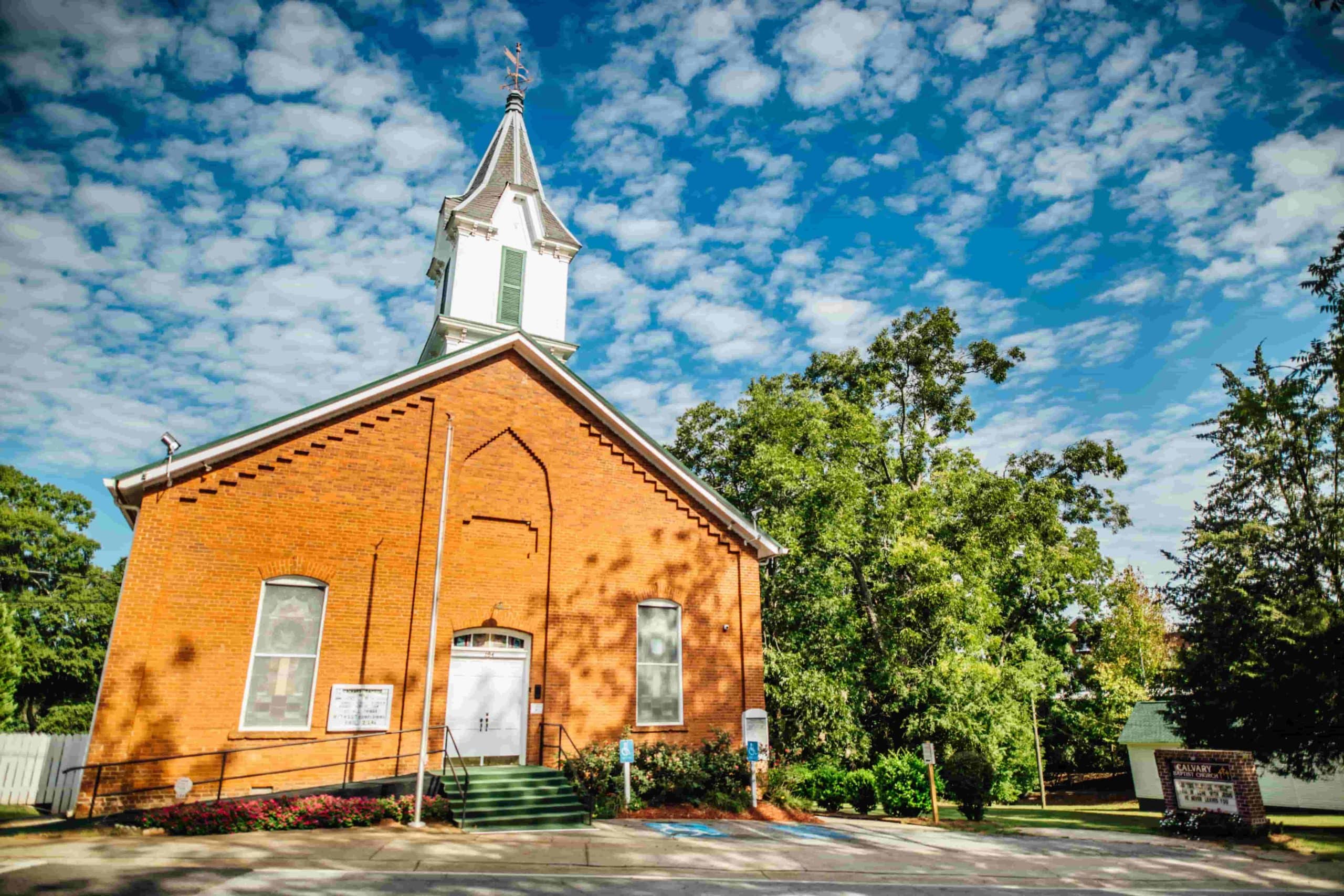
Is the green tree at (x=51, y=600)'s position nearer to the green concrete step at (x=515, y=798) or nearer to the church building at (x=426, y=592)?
the church building at (x=426, y=592)

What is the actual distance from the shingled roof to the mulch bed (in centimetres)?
1523

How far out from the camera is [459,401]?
1716cm

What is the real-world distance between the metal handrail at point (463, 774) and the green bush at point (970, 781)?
1281 centimetres

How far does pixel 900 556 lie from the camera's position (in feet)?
77.4

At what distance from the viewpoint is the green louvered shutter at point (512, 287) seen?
21.5 meters

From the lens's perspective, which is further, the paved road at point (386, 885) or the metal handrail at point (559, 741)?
the metal handrail at point (559, 741)

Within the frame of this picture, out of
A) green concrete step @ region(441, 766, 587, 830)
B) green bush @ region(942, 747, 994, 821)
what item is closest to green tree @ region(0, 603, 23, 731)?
green concrete step @ region(441, 766, 587, 830)

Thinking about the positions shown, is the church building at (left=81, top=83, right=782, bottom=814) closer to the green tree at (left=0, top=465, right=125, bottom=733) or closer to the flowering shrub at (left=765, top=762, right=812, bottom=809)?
the flowering shrub at (left=765, top=762, right=812, bottom=809)

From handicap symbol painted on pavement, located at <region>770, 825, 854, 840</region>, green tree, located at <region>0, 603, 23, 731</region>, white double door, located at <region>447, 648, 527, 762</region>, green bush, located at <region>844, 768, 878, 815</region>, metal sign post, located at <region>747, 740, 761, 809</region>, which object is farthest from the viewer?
green bush, located at <region>844, 768, 878, 815</region>

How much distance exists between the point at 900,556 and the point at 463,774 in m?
14.4

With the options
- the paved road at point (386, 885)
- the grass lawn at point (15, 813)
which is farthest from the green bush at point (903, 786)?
the grass lawn at point (15, 813)

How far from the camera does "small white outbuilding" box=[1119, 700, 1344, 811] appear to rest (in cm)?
2664

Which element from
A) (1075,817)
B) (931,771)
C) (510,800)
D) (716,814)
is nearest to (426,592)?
(510,800)

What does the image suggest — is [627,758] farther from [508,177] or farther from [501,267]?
[508,177]
